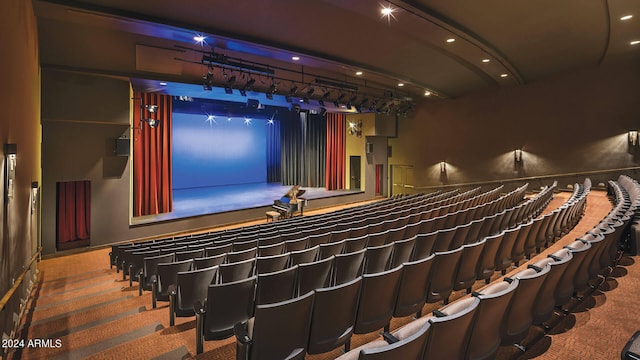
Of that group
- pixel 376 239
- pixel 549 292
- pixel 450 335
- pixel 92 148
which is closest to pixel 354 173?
pixel 92 148

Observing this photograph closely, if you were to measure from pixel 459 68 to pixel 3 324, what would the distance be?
35.7 ft

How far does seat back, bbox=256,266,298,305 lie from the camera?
2545mm

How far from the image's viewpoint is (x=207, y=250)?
13.9 feet

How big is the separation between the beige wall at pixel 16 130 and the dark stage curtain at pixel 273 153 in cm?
1319

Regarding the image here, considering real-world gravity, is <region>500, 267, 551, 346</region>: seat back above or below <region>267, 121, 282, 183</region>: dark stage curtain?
below

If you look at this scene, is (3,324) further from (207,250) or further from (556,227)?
(556,227)

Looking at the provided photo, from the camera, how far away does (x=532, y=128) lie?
37.3ft

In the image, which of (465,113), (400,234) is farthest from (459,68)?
(400,234)

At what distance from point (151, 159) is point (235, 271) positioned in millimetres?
8772

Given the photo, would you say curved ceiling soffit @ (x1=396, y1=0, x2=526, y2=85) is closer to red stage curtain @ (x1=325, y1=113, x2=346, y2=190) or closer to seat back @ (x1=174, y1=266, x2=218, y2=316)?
seat back @ (x1=174, y1=266, x2=218, y2=316)

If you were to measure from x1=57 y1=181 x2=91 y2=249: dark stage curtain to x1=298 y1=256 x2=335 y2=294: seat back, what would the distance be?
756 cm

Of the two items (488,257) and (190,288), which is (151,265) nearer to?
(190,288)

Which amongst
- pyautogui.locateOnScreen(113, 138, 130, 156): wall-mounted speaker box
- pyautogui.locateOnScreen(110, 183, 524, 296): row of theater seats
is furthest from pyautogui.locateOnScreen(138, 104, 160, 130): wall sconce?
pyautogui.locateOnScreen(110, 183, 524, 296): row of theater seats

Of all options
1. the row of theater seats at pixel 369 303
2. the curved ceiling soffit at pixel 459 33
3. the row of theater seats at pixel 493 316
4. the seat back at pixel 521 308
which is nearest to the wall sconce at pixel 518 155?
the curved ceiling soffit at pixel 459 33
